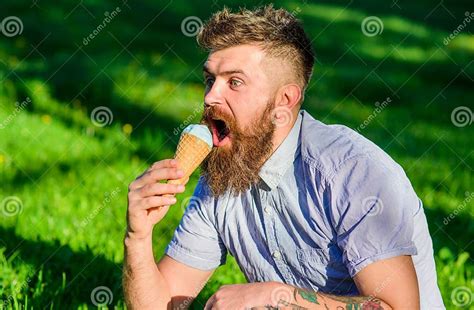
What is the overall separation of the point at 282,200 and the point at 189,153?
395mm

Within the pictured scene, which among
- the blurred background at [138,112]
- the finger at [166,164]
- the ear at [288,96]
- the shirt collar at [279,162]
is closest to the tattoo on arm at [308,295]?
the shirt collar at [279,162]

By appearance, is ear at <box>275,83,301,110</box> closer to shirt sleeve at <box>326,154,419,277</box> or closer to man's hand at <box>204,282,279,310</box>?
shirt sleeve at <box>326,154,419,277</box>

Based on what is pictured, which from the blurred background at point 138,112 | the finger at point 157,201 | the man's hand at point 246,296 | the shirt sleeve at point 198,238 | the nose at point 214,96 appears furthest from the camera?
the blurred background at point 138,112

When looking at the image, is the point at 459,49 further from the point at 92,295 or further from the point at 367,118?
the point at 92,295

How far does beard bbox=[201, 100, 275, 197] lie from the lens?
339cm

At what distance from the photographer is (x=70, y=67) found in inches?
316

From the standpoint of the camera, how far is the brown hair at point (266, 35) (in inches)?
134

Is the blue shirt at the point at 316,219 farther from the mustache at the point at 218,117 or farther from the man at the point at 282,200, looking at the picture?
the mustache at the point at 218,117

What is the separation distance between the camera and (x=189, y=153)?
327 cm

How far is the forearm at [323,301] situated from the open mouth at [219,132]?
1.91 ft

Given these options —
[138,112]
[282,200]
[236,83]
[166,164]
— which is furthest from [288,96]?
[138,112]

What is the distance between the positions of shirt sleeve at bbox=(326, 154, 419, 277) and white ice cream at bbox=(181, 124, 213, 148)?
0.43m

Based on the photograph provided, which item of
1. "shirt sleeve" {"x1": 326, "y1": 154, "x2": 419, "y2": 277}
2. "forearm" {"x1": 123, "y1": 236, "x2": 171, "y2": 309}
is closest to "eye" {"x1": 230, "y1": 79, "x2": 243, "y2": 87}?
"shirt sleeve" {"x1": 326, "y1": 154, "x2": 419, "y2": 277}

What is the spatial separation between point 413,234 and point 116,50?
18.7ft
